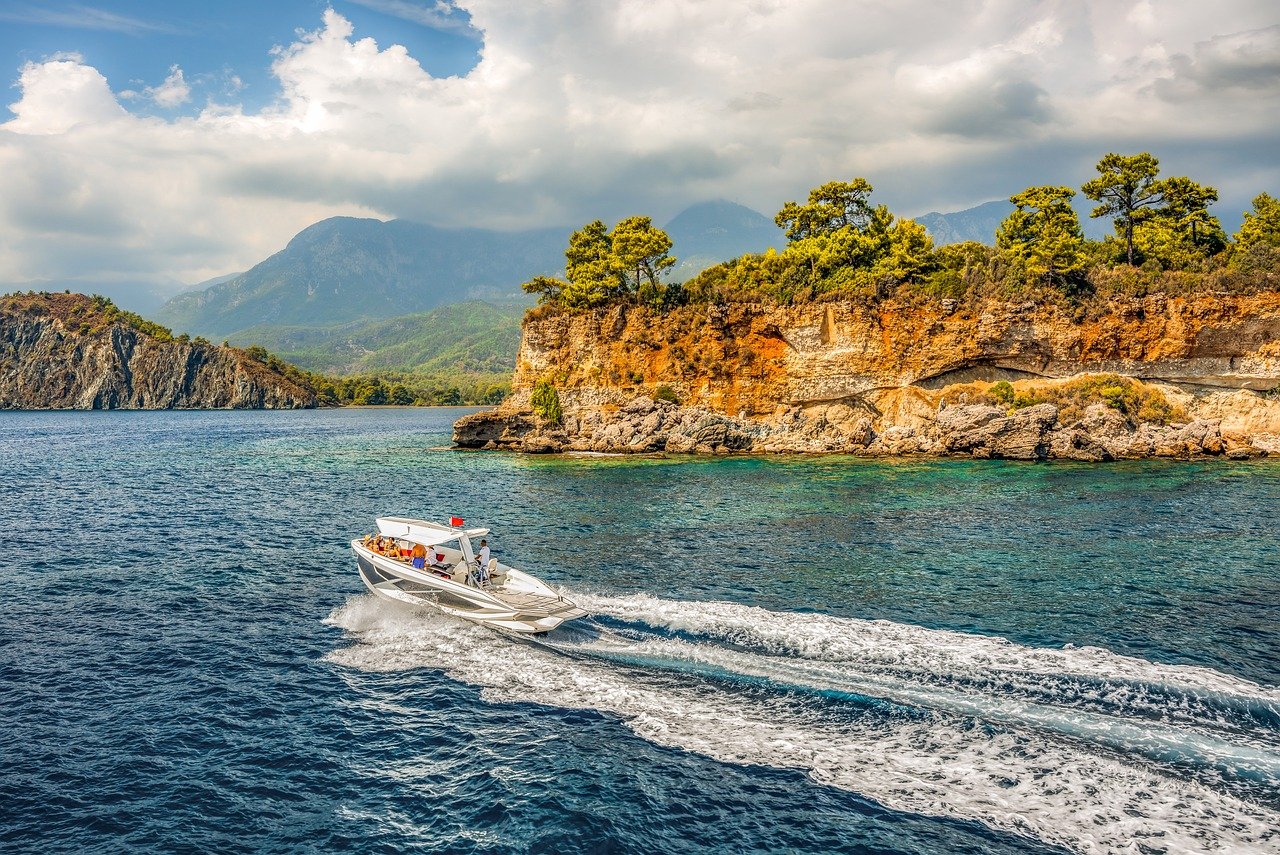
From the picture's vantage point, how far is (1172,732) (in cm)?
1636

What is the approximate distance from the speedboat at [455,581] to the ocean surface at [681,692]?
84cm

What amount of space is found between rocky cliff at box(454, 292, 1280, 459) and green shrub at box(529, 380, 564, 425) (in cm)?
97

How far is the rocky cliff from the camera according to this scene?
64875 millimetres

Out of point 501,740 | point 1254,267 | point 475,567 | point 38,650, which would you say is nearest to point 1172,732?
point 501,740

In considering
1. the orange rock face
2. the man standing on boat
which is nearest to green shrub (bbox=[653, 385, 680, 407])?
the orange rock face

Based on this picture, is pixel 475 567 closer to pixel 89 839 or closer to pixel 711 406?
pixel 89 839

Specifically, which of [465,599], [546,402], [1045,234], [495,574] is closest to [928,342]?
[1045,234]

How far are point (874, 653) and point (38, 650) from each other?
26.7 metres

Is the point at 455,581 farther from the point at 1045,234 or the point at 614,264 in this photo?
the point at 1045,234

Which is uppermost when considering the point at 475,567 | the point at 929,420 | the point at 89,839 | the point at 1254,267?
the point at 1254,267

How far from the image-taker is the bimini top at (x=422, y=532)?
2777 cm

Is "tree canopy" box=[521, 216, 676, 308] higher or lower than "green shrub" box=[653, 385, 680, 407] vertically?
higher

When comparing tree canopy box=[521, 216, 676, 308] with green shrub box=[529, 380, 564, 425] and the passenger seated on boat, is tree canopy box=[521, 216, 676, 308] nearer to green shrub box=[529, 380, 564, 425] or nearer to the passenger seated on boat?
green shrub box=[529, 380, 564, 425]

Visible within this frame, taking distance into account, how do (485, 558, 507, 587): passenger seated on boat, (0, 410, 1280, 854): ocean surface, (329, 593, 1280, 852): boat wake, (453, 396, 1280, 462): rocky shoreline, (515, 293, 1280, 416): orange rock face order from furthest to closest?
(515, 293, 1280, 416): orange rock face
(453, 396, 1280, 462): rocky shoreline
(485, 558, 507, 587): passenger seated on boat
(0, 410, 1280, 854): ocean surface
(329, 593, 1280, 852): boat wake
